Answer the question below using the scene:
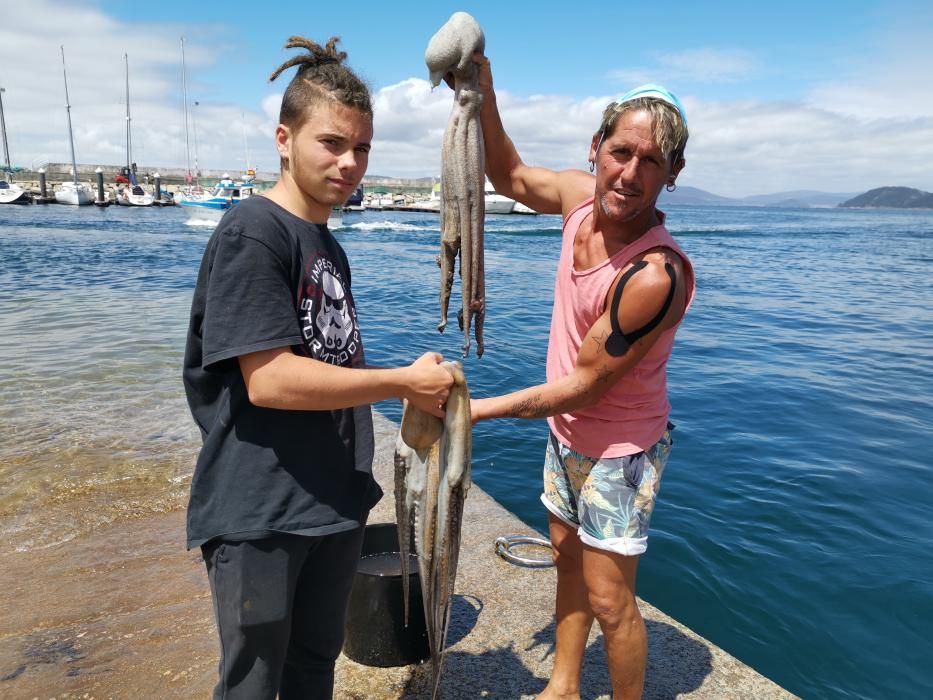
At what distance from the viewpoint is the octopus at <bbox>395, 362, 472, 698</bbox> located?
2217mm

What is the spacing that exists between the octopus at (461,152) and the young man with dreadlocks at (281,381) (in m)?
0.30

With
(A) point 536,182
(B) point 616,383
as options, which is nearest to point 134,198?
(A) point 536,182

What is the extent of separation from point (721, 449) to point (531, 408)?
752 cm

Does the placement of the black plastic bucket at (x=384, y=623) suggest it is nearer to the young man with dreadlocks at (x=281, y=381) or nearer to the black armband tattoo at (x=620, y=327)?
the young man with dreadlocks at (x=281, y=381)

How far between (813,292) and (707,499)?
798 inches

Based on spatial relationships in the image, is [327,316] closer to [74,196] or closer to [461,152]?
[461,152]

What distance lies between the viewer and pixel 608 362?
278cm

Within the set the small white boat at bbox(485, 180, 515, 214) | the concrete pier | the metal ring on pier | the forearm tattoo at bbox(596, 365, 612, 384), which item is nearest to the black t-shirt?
the forearm tattoo at bbox(596, 365, 612, 384)

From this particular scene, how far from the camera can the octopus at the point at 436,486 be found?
2.22m

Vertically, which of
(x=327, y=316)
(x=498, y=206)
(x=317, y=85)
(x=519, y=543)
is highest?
Answer: (x=317, y=85)

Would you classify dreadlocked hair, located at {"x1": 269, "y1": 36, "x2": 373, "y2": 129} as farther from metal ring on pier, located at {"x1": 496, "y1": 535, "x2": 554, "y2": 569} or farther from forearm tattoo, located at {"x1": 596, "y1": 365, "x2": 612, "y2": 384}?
metal ring on pier, located at {"x1": 496, "y1": 535, "x2": 554, "y2": 569}

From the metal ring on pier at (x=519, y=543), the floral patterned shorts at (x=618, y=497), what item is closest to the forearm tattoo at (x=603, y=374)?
the floral patterned shorts at (x=618, y=497)

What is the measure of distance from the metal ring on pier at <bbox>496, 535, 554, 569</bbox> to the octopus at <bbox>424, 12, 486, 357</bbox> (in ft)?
9.27

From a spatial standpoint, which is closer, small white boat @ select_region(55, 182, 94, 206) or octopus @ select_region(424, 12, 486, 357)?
octopus @ select_region(424, 12, 486, 357)
